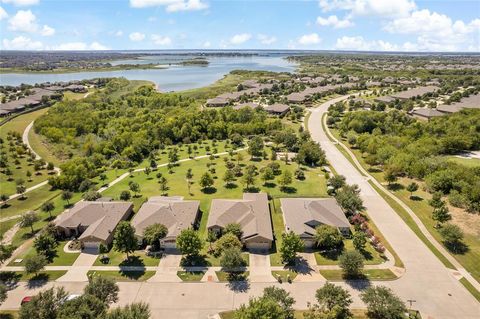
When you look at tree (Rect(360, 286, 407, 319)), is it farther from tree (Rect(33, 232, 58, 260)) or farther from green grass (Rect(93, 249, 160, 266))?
tree (Rect(33, 232, 58, 260))

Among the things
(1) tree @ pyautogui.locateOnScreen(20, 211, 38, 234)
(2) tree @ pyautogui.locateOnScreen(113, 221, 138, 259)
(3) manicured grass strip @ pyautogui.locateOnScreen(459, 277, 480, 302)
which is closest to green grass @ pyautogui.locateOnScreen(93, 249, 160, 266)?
(2) tree @ pyautogui.locateOnScreen(113, 221, 138, 259)

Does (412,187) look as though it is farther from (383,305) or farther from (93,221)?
(93,221)

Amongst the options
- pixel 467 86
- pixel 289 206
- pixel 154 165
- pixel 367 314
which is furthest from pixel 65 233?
pixel 467 86

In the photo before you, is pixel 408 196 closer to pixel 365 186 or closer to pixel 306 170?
pixel 365 186

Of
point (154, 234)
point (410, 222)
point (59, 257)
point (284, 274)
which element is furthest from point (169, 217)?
point (410, 222)

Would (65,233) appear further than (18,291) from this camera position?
Yes

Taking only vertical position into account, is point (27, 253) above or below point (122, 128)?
below

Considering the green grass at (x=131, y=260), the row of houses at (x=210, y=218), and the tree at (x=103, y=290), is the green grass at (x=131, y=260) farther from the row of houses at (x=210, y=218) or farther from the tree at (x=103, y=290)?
the tree at (x=103, y=290)

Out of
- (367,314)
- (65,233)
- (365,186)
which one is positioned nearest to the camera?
(367,314)

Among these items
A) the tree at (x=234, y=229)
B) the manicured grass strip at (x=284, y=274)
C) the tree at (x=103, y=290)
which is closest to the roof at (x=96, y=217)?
the tree at (x=103, y=290)
